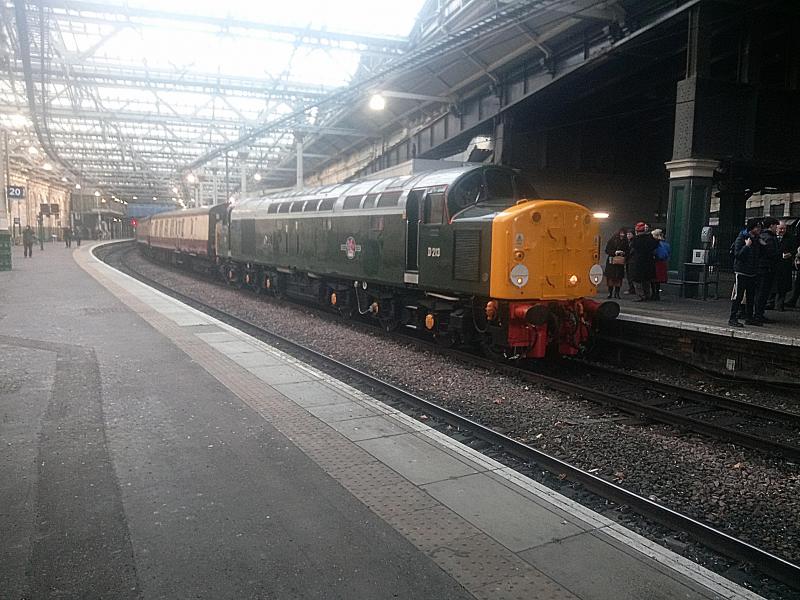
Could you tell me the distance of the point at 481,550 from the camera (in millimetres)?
3834

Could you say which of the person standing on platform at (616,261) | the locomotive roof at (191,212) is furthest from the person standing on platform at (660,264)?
the locomotive roof at (191,212)

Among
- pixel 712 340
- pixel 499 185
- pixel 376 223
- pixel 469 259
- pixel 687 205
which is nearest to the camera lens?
pixel 712 340

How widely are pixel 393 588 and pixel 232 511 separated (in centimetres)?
143

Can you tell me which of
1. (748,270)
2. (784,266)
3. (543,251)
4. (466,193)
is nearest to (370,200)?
(466,193)

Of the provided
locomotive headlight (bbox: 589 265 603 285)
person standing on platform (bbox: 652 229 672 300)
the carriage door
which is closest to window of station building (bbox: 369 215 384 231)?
the carriage door

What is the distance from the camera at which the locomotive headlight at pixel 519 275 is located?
9305 millimetres

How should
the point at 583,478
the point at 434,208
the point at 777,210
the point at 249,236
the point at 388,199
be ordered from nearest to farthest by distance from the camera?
the point at 583,478 < the point at 434,208 < the point at 388,199 < the point at 249,236 < the point at 777,210

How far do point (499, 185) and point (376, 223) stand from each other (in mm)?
2848

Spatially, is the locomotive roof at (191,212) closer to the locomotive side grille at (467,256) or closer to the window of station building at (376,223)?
the window of station building at (376,223)

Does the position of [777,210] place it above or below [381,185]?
above

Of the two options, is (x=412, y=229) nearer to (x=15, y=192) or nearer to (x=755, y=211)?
(x=15, y=192)

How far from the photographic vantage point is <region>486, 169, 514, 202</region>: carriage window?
10.9 meters

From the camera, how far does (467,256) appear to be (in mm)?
9969

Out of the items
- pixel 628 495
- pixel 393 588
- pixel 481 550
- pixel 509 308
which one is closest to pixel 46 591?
pixel 393 588
